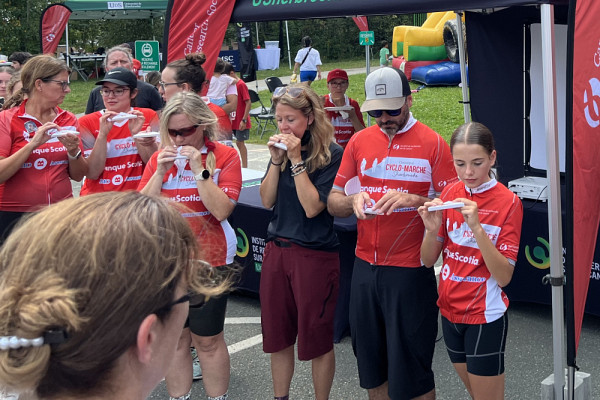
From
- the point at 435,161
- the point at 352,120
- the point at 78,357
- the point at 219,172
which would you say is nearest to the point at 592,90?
the point at 435,161

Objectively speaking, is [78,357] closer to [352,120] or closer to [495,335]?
[495,335]

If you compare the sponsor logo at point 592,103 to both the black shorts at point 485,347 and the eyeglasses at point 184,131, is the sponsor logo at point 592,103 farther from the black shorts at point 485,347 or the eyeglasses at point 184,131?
the eyeglasses at point 184,131

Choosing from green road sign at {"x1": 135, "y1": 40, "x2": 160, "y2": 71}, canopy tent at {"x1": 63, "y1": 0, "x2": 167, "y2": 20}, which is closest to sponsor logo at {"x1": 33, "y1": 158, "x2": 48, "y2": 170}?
green road sign at {"x1": 135, "y1": 40, "x2": 160, "y2": 71}

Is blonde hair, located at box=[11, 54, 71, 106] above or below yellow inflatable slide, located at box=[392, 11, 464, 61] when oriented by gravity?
below

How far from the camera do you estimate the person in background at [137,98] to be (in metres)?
6.17

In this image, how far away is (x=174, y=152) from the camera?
366 cm

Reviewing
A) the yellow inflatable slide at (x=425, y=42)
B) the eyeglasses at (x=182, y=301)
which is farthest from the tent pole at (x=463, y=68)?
the yellow inflatable slide at (x=425, y=42)

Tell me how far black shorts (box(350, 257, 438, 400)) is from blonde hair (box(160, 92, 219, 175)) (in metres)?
0.99

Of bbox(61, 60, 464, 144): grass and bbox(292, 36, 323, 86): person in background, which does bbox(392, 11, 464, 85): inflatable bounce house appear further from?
bbox(292, 36, 323, 86): person in background

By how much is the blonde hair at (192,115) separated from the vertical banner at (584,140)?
5.67ft

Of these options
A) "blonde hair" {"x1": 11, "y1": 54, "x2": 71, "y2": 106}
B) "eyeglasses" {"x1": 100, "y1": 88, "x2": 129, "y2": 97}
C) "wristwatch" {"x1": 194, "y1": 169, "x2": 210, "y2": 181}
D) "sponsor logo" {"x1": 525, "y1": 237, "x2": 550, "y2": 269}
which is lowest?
"sponsor logo" {"x1": 525, "y1": 237, "x2": 550, "y2": 269}

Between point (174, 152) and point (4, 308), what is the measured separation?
2.50 metres

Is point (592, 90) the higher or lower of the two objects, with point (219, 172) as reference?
higher

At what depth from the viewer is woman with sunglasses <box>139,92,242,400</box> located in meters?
3.68
